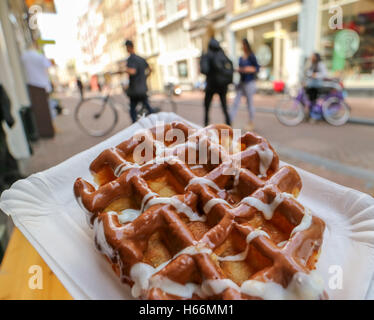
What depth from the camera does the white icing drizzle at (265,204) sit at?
657mm

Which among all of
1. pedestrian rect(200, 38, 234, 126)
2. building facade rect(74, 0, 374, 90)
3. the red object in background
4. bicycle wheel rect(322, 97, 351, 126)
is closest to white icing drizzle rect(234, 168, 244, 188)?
building facade rect(74, 0, 374, 90)

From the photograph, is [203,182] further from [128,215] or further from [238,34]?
[238,34]

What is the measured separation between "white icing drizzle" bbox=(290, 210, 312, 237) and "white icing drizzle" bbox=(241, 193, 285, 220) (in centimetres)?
6

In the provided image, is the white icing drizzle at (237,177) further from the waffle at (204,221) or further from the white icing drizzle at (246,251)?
the white icing drizzle at (246,251)

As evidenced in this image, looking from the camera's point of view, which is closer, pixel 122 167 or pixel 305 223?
pixel 305 223

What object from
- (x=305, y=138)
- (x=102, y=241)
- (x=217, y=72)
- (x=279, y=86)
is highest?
(x=217, y=72)

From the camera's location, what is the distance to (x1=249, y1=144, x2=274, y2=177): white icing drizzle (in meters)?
0.79

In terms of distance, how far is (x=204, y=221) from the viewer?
686 millimetres

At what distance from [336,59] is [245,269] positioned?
9449mm

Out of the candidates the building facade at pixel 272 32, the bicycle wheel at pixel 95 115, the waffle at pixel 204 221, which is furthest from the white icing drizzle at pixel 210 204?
the building facade at pixel 272 32

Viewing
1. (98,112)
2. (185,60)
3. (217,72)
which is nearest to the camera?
(98,112)

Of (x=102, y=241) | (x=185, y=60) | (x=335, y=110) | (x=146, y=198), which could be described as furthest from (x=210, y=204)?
(x=335, y=110)

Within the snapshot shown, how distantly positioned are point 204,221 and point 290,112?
5087 mm

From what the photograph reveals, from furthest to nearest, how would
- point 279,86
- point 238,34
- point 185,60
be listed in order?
point 238,34, point 279,86, point 185,60
